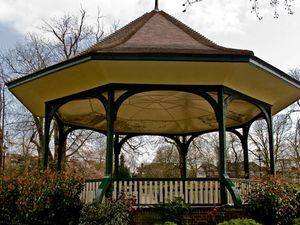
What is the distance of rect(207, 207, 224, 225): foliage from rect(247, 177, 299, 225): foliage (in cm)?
74

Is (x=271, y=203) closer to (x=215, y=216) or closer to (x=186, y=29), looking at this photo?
(x=215, y=216)

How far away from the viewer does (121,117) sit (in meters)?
16.1

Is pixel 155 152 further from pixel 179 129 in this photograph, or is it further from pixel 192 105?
pixel 192 105

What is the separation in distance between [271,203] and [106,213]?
369 centimetres

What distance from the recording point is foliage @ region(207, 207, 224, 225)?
9.60 metres

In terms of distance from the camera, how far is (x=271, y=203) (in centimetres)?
893

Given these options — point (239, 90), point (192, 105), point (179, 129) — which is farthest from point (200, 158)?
point (239, 90)

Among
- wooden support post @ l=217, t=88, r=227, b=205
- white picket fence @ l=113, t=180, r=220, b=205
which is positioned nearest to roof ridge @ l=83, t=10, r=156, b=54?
wooden support post @ l=217, t=88, r=227, b=205

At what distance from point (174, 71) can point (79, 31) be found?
21.8 metres

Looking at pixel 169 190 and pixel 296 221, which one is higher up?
pixel 169 190

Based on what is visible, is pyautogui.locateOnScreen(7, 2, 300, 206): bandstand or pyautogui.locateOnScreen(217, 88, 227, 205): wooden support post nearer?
pyautogui.locateOnScreen(7, 2, 300, 206): bandstand

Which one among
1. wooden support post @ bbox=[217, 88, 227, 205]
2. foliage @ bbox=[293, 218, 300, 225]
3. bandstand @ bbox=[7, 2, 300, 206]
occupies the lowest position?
foliage @ bbox=[293, 218, 300, 225]

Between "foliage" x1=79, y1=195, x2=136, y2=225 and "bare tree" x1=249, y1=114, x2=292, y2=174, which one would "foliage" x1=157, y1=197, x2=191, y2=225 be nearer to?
"foliage" x1=79, y1=195, x2=136, y2=225

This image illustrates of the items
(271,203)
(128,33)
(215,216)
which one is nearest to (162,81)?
(128,33)
